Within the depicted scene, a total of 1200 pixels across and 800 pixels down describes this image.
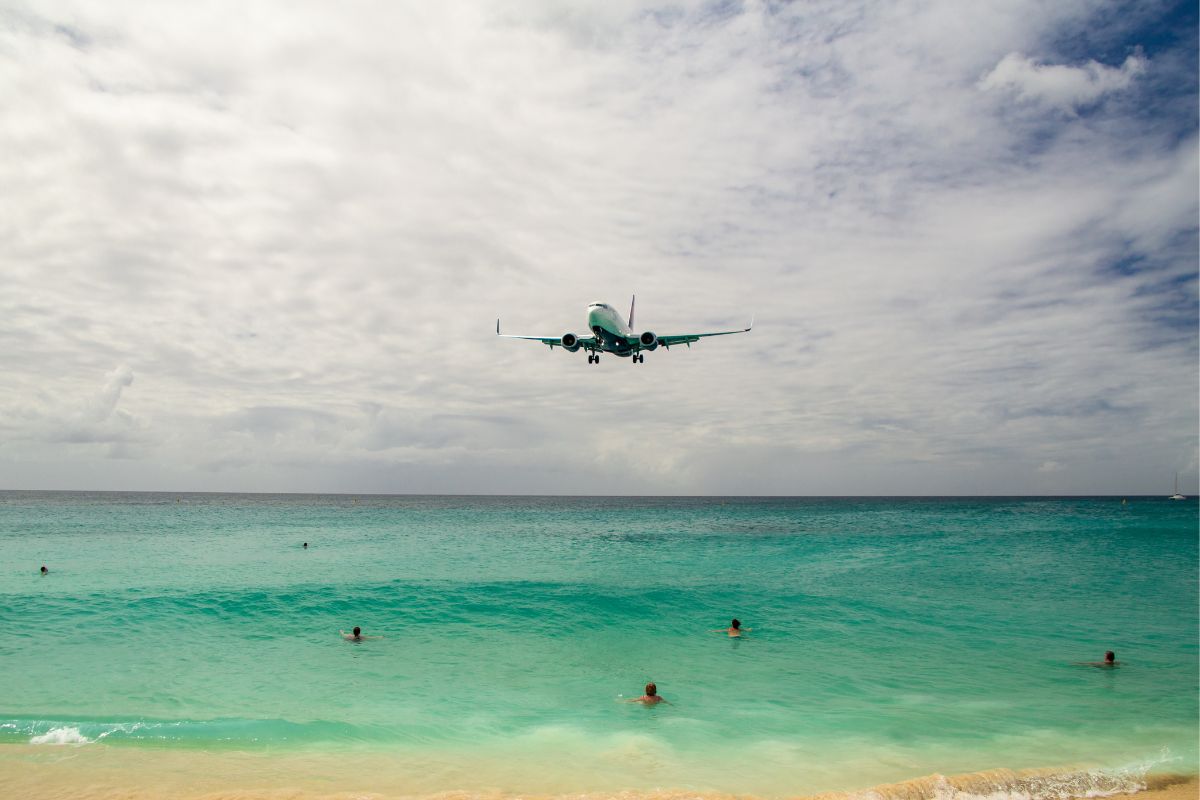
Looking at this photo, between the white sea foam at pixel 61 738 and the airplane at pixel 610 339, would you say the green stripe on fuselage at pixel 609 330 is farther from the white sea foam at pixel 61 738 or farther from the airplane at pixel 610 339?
the white sea foam at pixel 61 738

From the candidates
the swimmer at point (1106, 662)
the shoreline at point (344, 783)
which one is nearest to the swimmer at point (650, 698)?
the shoreline at point (344, 783)

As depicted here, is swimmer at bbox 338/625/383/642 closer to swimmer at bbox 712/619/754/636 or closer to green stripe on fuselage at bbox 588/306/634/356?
swimmer at bbox 712/619/754/636

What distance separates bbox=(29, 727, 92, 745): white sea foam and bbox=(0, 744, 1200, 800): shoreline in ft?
1.10

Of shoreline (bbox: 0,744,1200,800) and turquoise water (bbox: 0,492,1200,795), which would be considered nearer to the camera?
shoreline (bbox: 0,744,1200,800)

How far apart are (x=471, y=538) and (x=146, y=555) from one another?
29.4 m

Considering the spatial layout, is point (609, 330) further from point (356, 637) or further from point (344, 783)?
point (344, 783)

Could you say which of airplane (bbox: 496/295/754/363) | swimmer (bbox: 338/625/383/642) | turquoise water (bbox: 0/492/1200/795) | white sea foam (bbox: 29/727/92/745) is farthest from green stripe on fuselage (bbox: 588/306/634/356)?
white sea foam (bbox: 29/727/92/745)

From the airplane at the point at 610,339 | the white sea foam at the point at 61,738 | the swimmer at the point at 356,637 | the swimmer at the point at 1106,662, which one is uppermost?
the airplane at the point at 610,339

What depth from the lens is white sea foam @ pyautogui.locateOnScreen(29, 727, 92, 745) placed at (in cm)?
1413

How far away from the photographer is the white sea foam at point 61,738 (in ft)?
46.4

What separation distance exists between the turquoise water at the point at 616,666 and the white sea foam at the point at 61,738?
0.20ft

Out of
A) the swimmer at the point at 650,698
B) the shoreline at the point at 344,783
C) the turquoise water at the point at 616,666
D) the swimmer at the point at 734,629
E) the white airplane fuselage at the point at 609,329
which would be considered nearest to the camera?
the shoreline at the point at 344,783

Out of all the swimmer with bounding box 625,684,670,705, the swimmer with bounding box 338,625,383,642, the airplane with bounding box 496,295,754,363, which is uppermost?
the airplane with bounding box 496,295,754,363

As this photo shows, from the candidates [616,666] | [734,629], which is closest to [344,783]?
[616,666]
